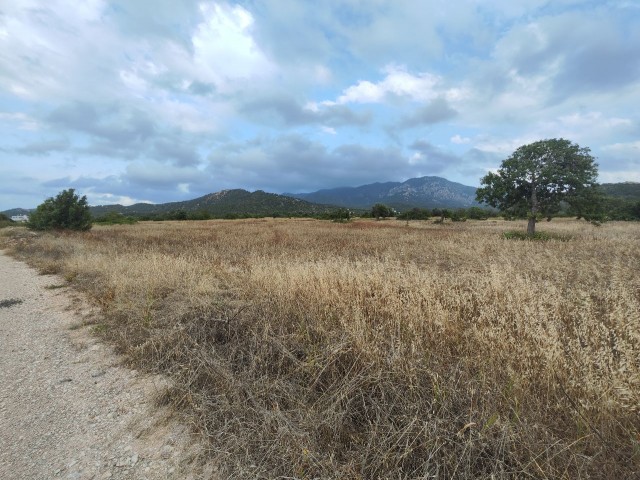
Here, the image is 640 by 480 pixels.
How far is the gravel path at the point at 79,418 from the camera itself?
2.95 meters

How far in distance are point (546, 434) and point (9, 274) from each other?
18.5 m

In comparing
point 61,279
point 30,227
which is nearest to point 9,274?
point 61,279

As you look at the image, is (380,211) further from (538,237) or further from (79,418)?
(79,418)

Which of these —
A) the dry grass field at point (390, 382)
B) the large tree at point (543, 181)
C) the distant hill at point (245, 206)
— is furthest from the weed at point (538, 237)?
the distant hill at point (245, 206)

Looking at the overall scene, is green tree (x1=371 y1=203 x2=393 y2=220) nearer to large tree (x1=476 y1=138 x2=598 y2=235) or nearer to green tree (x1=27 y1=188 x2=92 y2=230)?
large tree (x1=476 y1=138 x2=598 y2=235)

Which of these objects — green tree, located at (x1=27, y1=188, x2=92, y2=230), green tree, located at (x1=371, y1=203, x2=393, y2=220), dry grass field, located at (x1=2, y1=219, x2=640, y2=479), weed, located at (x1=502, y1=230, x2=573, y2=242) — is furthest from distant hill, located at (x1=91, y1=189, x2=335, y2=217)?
dry grass field, located at (x1=2, y1=219, x2=640, y2=479)

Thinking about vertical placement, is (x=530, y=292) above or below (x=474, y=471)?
above

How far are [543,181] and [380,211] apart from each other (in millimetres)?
56890

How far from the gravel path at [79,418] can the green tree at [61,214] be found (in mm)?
32816

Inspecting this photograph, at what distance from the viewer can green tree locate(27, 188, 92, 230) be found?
1227 inches

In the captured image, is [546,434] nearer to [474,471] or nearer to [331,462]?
[474,471]

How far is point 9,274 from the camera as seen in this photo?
13.0 metres

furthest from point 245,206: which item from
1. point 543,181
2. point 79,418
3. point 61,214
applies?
point 79,418

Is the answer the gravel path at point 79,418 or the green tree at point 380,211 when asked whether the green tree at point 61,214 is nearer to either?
the gravel path at point 79,418
